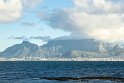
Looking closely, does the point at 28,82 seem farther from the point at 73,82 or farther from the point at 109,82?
the point at 109,82

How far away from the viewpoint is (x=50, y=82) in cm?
12612

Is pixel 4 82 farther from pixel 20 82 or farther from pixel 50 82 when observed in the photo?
pixel 50 82

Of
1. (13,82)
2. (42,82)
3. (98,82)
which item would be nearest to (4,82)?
(13,82)

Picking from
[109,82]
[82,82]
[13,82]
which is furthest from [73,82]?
[13,82]

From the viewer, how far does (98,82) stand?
121 meters

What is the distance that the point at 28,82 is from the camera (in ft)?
404

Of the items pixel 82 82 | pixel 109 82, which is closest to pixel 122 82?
pixel 109 82

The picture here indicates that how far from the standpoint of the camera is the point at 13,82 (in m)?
125

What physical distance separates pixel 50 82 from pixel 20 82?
10101mm

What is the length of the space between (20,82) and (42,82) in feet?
24.1

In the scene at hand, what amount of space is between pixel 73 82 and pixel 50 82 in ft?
26.7

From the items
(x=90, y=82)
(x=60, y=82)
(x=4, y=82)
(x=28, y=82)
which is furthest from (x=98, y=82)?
(x=4, y=82)

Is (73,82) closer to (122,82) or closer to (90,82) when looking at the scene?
(90,82)

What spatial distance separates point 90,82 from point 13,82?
25.6 meters
